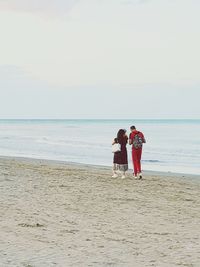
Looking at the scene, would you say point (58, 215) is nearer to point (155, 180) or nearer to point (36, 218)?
point (36, 218)

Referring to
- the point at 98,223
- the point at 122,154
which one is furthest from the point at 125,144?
the point at 98,223

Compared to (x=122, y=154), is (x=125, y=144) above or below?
above

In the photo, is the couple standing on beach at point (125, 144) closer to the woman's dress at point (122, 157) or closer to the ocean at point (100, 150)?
the woman's dress at point (122, 157)

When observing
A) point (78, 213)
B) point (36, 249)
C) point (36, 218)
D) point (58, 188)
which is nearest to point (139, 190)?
point (58, 188)

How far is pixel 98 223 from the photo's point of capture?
10.1 metres

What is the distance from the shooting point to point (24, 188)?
48.8 ft

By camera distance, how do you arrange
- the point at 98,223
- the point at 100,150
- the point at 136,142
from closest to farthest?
the point at 98,223
the point at 136,142
the point at 100,150

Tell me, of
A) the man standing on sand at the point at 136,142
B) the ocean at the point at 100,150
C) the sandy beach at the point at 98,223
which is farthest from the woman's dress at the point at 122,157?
the ocean at the point at 100,150

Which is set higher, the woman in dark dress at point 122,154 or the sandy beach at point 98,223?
the woman in dark dress at point 122,154

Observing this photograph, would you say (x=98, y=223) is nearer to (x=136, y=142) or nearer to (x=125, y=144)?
(x=136, y=142)

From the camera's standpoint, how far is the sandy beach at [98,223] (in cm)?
761

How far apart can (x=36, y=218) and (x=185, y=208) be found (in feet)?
11.5

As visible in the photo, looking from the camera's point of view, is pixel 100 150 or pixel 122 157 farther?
pixel 100 150

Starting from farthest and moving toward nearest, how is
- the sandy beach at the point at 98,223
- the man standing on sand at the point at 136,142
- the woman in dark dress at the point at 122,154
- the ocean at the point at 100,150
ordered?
the ocean at the point at 100,150 < the woman in dark dress at the point at 122,154 < the man standing on sand at the point at 136,142 < the sandy beach at the point at 98,223
